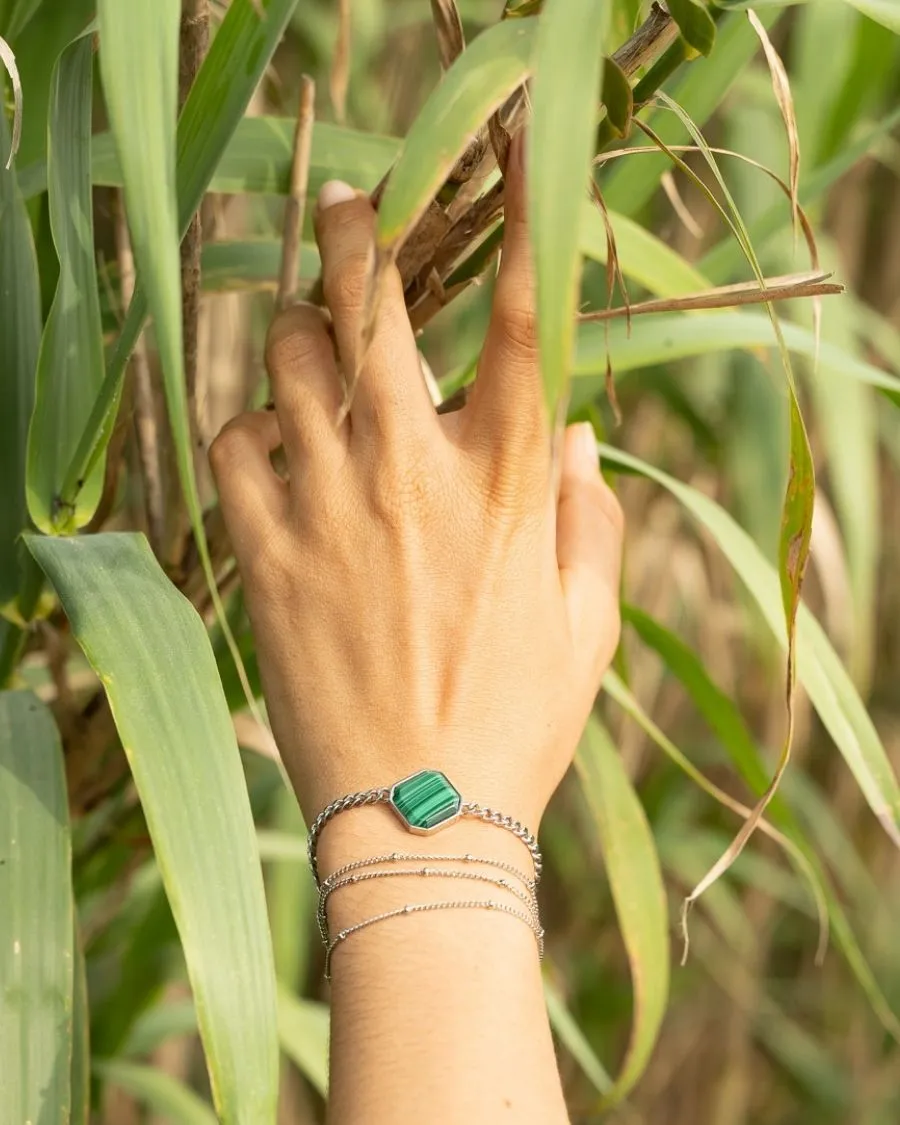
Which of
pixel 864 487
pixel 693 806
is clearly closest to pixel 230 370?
pixel 864 487

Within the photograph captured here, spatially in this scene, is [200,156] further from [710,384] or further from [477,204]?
[710,384]

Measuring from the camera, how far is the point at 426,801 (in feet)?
1.11

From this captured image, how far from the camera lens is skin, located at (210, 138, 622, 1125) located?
1.09 feet

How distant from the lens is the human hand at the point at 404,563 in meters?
0.35

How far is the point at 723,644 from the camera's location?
109cm

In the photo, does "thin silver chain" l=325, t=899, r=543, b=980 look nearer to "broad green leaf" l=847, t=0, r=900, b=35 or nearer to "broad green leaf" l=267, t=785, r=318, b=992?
"broad green leaf" l=847, t=0, r=900, b=35

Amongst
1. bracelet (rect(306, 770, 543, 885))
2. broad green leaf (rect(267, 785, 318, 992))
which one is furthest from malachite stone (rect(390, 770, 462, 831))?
broad green leaf (rect(267, 785, 318, 992))

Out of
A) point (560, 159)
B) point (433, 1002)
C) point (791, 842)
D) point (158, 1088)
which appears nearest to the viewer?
point (560, 159)

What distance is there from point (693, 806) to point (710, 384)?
0.49 meters

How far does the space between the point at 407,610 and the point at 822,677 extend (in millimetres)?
194

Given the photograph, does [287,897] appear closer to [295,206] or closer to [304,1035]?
[304,1035]

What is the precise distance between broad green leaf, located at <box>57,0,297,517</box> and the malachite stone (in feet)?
0.47

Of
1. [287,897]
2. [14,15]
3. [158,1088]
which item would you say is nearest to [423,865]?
[14,15]

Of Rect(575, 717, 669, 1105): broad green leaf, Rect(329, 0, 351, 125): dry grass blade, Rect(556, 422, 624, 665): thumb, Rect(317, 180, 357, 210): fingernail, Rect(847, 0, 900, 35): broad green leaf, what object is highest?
Rect(329, 0, 351, 125): dry grass blade
